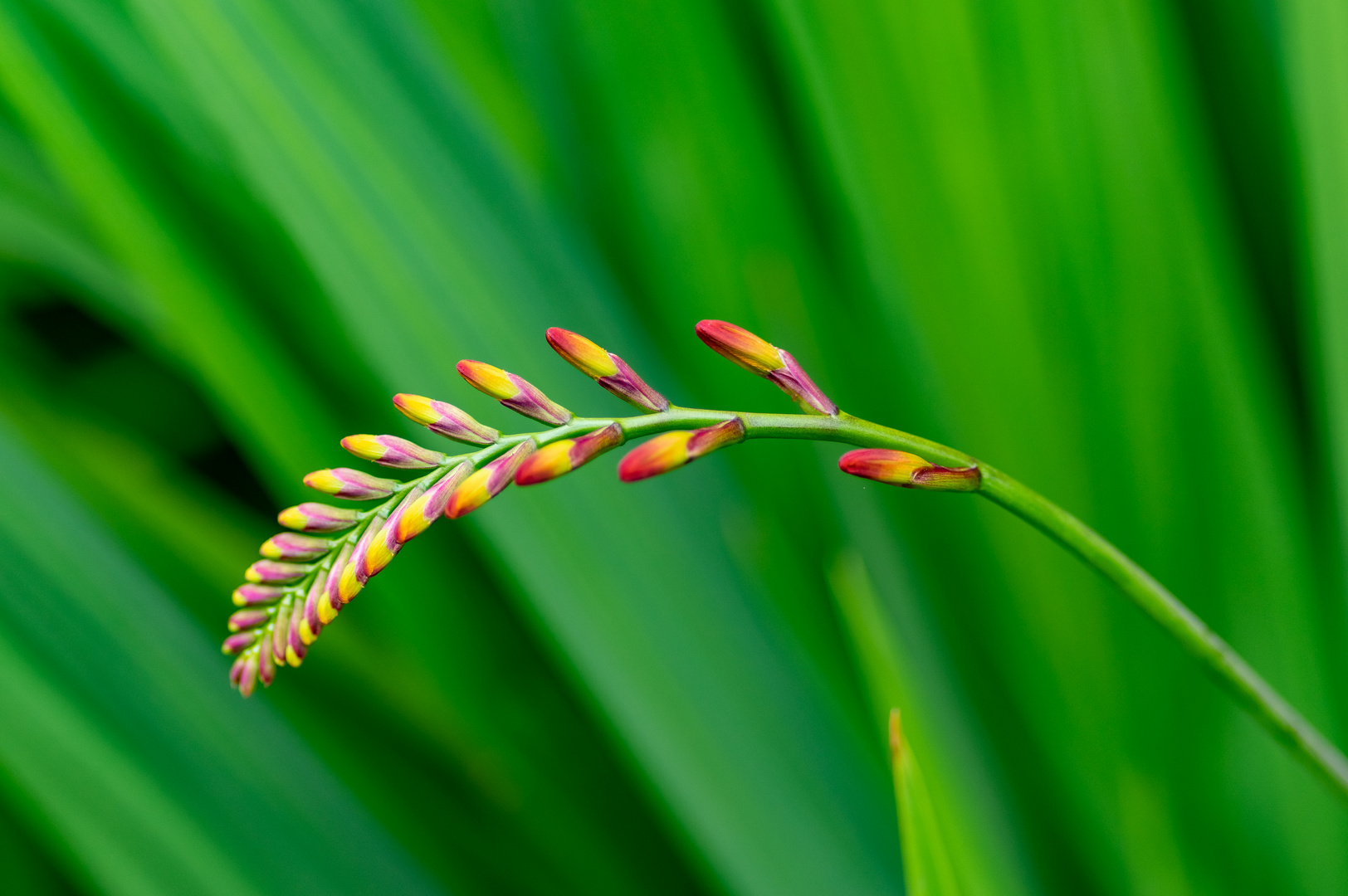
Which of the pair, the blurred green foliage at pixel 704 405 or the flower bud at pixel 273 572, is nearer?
the flower bud at pixel 273 572

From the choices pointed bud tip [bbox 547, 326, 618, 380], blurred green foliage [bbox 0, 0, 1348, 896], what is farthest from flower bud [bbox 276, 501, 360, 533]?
blurred green foliage [bbox 0, 0, 1348, 896]

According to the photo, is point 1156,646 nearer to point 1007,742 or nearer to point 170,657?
point 1007,742

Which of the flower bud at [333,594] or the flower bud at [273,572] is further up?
the flower bud at [273,572]

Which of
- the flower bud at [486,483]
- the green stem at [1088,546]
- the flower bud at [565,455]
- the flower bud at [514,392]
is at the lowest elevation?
the green stem at [1088,546]

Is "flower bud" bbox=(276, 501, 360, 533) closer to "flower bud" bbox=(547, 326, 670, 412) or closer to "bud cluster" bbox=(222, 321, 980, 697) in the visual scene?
"bud cluster" bbox=(222, 321, 980, 697)

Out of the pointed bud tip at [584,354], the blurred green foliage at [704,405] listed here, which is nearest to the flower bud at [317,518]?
the pointed bud tip at [584,354]

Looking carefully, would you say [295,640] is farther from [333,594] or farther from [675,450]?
[675,450]

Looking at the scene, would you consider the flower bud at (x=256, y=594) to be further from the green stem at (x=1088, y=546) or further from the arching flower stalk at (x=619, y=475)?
the green stem at (x=1088, y=546)

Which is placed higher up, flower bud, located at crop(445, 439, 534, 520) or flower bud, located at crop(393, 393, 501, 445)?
flower bud, located at crop(393, 393, 501, 445)

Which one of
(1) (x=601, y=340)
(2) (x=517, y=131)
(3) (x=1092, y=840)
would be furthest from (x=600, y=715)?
(2) (x=517, y=131)
